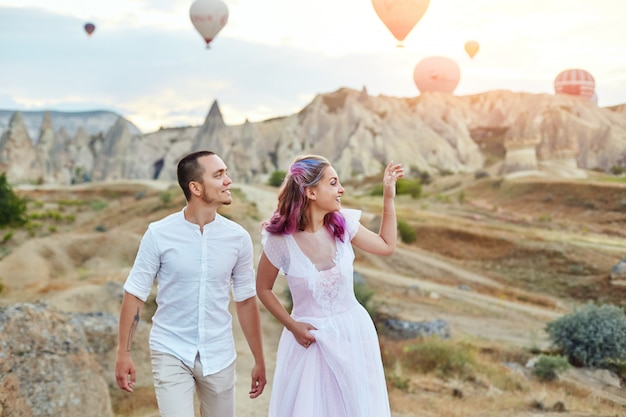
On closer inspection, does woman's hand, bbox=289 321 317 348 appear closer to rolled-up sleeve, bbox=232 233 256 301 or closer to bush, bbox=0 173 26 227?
rolled-up sleeve, bbox=232 233 256 301

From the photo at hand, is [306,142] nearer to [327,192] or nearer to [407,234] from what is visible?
[407,234]

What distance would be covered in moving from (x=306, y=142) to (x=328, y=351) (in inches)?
3280

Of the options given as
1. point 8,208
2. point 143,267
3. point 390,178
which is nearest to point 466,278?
point 8,208

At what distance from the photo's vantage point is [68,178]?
8950 centimetres

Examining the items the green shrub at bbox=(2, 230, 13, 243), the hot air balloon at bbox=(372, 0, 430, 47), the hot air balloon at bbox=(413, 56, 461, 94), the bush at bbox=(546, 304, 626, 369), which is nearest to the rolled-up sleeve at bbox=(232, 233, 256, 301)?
the bush at bbox=(546, 304, 626, 369)

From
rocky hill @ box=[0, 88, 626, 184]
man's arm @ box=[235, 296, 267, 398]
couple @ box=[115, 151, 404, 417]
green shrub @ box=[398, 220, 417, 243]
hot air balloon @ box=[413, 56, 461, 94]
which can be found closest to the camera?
couple @ box=[115, 151, 404, 417]

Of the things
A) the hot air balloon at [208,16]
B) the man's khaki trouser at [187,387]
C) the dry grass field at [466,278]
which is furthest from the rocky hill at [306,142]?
the man's khaki trouser at [187,387]

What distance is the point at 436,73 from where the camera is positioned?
80.6m

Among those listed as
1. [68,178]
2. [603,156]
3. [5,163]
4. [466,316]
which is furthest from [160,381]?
[68,178]

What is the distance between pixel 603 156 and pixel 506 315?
15261 mm

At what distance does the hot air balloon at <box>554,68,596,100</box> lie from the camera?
1389 inches

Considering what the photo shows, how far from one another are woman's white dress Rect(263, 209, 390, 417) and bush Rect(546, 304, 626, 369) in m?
11.1

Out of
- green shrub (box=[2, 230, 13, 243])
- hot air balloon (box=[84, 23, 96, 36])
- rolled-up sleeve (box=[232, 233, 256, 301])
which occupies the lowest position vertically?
green shrub (box=[2, 230, 13, 243])

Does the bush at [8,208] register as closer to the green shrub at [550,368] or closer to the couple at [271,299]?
the green shrub at [550,368]
